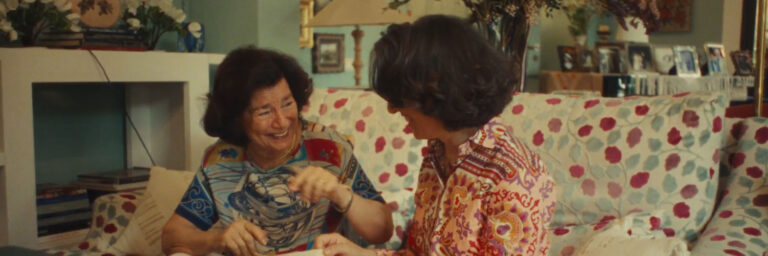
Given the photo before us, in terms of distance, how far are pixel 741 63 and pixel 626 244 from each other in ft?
13.0

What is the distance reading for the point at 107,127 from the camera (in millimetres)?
2916

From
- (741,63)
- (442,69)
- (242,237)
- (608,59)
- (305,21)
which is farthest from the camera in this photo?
(608,59)

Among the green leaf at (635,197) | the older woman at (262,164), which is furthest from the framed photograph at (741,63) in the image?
the older woman at (262,164)

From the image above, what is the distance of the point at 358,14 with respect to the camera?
284cm

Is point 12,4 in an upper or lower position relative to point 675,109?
upper

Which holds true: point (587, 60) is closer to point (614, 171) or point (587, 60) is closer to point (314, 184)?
point (614, 171)

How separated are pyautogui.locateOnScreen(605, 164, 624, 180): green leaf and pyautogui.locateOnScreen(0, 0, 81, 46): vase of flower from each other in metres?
1.69

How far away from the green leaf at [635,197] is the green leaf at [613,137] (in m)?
0.14

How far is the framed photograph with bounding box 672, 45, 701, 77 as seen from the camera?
17.0ft

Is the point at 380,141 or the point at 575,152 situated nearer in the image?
the point at 575,152

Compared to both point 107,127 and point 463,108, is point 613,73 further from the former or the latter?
point 463,108

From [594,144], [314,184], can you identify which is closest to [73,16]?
[314,184]

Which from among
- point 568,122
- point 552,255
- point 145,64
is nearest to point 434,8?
point 145,64

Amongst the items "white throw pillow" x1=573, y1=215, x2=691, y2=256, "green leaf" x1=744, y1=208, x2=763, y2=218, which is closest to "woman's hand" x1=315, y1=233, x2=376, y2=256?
"white throw pillow" x1=573, y1=215, x2=691, y2=256
